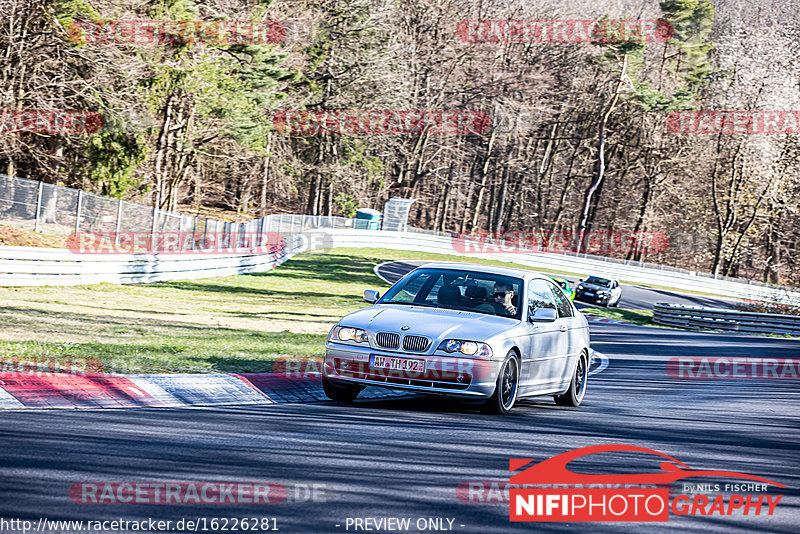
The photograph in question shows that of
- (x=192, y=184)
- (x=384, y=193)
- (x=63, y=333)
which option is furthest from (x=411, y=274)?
(x=384, y=193)

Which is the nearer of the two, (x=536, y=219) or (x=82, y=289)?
(x=82, y=289)

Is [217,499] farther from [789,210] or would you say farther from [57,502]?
[789,210]

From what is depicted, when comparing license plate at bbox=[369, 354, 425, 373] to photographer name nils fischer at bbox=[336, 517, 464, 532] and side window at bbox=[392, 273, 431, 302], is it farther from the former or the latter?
photographer name nils fischer at bbox=[336, 517, 464, 532]

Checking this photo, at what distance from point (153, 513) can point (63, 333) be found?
340 inches

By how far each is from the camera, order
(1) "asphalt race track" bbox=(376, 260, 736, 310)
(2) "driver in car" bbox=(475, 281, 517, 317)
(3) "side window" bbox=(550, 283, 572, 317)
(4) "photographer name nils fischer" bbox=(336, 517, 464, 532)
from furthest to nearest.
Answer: (1) "asphalt race track" bbox=(376, 260, 736, 310) < (3) "side window" bbox=(550, 283, 572, 317) < (2) "driver in car" bbox=(475, 281, 517, 317) < (4) "photographer name nils fischer" bbox=(336, 517, 464, 532)

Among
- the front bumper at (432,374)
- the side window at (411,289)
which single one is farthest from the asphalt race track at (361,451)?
the side window at (411,289)

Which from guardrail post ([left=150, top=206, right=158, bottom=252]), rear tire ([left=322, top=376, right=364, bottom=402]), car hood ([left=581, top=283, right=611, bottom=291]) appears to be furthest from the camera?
car hood ([left=581, top=283, right=611, bottom=291])

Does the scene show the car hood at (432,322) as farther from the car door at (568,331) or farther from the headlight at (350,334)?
the car door at (568,331)

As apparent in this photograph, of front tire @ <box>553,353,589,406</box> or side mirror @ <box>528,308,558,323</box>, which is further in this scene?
front tire @ <box>553,353,589,406</box>

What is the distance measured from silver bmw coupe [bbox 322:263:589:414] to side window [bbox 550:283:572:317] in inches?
1.0

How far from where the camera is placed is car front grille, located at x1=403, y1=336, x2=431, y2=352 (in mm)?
9180

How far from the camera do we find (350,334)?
372 inches

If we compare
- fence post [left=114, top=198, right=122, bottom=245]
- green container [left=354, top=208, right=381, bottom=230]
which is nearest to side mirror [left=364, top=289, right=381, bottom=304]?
fence post [left=114, top=198, right=122, bottom=245]

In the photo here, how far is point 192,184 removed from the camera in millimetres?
66000
